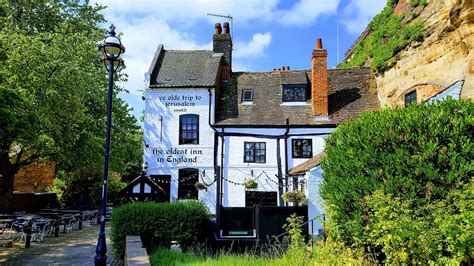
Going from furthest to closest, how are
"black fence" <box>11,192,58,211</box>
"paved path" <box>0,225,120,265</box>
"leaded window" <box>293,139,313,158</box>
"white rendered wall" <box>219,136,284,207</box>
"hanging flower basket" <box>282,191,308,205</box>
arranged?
"black fence" <box>11,192,58,211</box>
"leaded window" <box>293,139,313,158</box>
"white rendered wall" <box>219,136,284,207</box>
"hanging flower basket" <box>282,191,308,205</box>
"paved path" <box>0,225,120,265</box>

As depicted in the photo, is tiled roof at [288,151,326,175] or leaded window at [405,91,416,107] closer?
tiled roof at [288,151,326,175]

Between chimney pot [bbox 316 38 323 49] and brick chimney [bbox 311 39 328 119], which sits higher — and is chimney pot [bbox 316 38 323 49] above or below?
above

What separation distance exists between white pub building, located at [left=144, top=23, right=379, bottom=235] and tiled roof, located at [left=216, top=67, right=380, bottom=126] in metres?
0.05

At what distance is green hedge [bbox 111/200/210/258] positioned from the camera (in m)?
10.2

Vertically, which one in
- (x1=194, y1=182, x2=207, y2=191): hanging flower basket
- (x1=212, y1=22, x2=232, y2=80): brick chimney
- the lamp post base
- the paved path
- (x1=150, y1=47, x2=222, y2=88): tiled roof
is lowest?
the paved path

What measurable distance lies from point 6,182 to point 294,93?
16218mm

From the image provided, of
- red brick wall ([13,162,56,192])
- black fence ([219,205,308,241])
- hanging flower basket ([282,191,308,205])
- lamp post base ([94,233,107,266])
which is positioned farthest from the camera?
red brick wall ([13,162,56,192])

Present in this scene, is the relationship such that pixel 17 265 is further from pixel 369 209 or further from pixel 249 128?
pixel 249 128

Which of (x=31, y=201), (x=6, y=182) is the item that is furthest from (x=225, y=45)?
(x=31, y=201)

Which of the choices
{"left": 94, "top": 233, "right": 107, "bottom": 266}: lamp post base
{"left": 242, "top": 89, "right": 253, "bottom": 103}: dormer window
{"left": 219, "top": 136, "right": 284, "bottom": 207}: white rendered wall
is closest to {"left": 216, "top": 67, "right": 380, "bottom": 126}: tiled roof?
{"left": 242, "top": 89, "right": 253, "bottom": 103}: dormer window

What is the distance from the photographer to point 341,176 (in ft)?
28.2

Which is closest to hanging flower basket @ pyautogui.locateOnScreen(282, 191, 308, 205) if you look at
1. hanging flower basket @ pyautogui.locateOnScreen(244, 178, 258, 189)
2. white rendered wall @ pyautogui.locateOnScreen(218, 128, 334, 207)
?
hanging flower basket @ pyautogui.locateOnScreen(244, 178, 258, 189)

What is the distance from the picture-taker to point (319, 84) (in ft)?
64.3

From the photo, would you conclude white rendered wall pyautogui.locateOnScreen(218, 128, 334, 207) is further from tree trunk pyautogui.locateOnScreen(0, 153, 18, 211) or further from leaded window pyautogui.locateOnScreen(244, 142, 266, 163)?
tree trunk pyautogui.locateOnScreen(0, 153, 18, 211)
